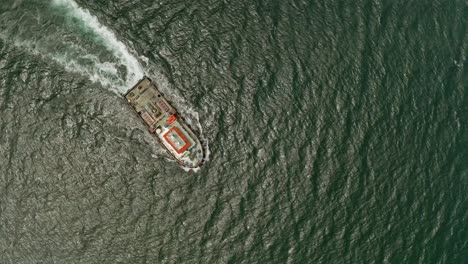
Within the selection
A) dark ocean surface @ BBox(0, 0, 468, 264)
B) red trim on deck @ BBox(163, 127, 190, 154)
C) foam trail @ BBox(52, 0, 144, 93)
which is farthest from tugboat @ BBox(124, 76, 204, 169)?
foam trail @ BBox(52, 0, 144, 93)

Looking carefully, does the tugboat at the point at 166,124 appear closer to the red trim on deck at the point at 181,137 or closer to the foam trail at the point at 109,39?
the red trim on deck at the point at 181,137

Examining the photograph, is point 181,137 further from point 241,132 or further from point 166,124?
point 241,132

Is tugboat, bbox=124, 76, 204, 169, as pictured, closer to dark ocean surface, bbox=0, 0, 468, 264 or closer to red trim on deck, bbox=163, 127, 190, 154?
red trim on deck, bbox=163, 127, 190, 154

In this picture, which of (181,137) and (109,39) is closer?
(181,137)

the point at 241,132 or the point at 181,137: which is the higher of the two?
the point at 181,137

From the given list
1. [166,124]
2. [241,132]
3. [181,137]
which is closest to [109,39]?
[166,124]

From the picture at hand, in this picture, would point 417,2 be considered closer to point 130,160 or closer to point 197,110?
point 197,110
